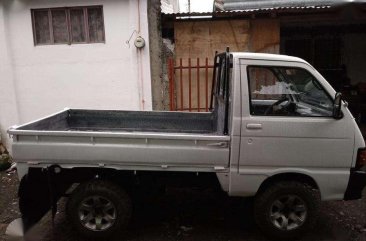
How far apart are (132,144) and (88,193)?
79 centimetres

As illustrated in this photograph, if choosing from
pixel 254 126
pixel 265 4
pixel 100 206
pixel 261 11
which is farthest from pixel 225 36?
pixel 100 206

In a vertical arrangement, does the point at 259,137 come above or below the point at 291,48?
below

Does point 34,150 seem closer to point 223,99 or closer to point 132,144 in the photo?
point 132,144

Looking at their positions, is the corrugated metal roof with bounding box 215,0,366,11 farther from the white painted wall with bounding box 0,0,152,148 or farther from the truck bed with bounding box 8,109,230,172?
the truck bed with bounding box 8,109,230,172

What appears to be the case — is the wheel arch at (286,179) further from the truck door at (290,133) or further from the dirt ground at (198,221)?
the dirt ground at (198,221)

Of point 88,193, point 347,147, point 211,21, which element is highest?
point 211,21

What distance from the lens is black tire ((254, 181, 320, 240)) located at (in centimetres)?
393

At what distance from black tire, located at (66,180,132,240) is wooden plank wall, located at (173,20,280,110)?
3.98 metres

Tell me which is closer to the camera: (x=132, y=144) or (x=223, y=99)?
(x=132, y=144)

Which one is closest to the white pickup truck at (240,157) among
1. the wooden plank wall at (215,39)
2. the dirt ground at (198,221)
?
the dirt ground at (198,221)

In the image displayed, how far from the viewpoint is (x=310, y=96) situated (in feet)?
13.4

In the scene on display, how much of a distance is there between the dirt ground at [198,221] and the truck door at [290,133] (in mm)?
940

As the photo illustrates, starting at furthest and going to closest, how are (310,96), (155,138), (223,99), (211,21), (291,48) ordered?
(291,48), (211,21), (223,99), (310,96), (155,138)

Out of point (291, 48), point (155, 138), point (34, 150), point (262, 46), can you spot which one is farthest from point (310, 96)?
point (291, 48)
